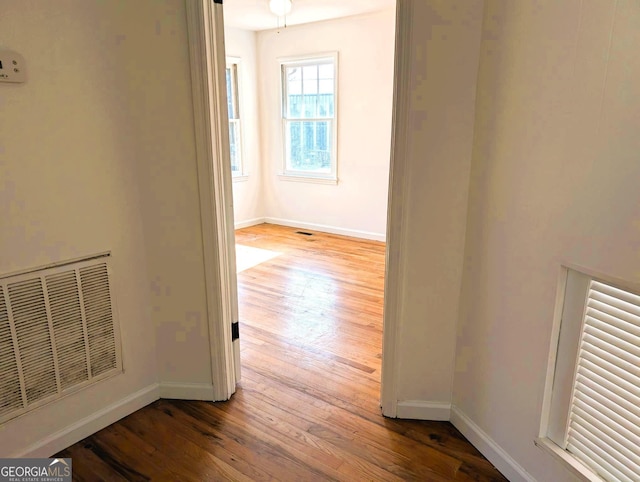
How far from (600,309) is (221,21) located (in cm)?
186

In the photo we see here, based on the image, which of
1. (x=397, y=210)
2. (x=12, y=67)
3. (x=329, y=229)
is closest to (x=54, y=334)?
(x=12, y=67)

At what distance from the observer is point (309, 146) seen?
229 inches

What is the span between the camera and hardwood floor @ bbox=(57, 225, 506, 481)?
5.68 ft

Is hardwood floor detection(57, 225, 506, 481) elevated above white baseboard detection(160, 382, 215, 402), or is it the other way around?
white baseboard detection(160, 382, 215, 402)

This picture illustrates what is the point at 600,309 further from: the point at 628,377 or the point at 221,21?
the point at 221,21

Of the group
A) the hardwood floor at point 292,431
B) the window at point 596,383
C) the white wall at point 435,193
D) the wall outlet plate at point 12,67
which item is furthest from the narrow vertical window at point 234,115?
the window at point 596,383

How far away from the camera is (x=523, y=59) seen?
1.45m

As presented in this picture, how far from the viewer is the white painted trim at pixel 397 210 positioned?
171cm

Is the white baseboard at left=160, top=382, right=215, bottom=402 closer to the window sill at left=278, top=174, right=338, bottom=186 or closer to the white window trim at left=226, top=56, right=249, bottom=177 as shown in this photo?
the window sill at left=278, top=174, right=338, bottom=186

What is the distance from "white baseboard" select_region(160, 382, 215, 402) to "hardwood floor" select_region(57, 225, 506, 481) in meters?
0.04

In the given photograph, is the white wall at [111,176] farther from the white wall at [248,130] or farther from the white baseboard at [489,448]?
the white wall at [248,130]

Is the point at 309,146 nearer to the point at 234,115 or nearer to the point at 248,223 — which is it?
the point at 234,115

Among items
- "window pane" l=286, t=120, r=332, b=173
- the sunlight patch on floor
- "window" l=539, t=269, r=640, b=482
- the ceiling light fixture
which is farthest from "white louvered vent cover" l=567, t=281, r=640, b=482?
"window pane" l=286, t=120, r=332, b=173

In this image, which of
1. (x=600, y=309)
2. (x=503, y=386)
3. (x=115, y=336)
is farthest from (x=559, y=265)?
(x=115, y=336)
